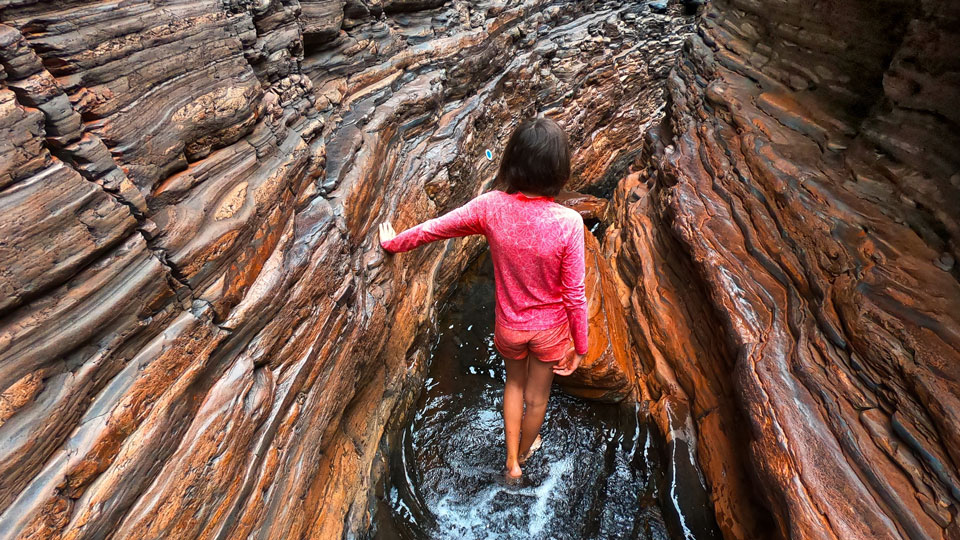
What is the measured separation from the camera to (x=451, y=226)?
9.11 feet

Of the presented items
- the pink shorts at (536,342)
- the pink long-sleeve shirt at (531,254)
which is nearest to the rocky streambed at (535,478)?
the pink shorts at (536,342)

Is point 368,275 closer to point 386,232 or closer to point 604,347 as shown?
point 386,232

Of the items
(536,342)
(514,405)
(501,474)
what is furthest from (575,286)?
(501,474)

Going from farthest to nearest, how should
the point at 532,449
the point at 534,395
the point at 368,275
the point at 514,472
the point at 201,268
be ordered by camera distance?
the point at 368,275 < the point at 532,449 < the point at 514,472 < the point at 534,395 < the point at 201,268

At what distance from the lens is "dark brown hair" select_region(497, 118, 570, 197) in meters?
2.30

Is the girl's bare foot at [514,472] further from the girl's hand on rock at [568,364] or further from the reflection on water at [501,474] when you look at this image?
the girl's hand on rock at [568,364]

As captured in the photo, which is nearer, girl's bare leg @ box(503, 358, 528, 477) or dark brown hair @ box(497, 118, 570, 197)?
dark brown hair @ box(497, 118, 570, 197)

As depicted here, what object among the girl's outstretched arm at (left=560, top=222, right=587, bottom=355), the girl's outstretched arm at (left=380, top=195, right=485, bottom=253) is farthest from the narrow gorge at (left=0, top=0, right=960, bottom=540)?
the girl's outstretched arm at (left=560, top=222, right=587, bottom=355)

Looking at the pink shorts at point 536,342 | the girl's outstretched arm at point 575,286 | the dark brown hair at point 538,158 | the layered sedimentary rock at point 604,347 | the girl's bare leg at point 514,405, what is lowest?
the layered sedimentary rock at point 604,347

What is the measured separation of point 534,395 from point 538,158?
1.47 m

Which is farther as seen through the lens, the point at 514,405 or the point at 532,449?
the point at 532,449

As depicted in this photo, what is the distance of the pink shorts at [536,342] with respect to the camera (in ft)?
9.16

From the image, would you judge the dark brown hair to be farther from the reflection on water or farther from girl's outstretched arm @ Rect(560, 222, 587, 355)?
the reflection on water

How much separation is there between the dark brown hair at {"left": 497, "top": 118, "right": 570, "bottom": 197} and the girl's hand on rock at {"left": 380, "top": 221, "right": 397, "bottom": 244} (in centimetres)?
137
